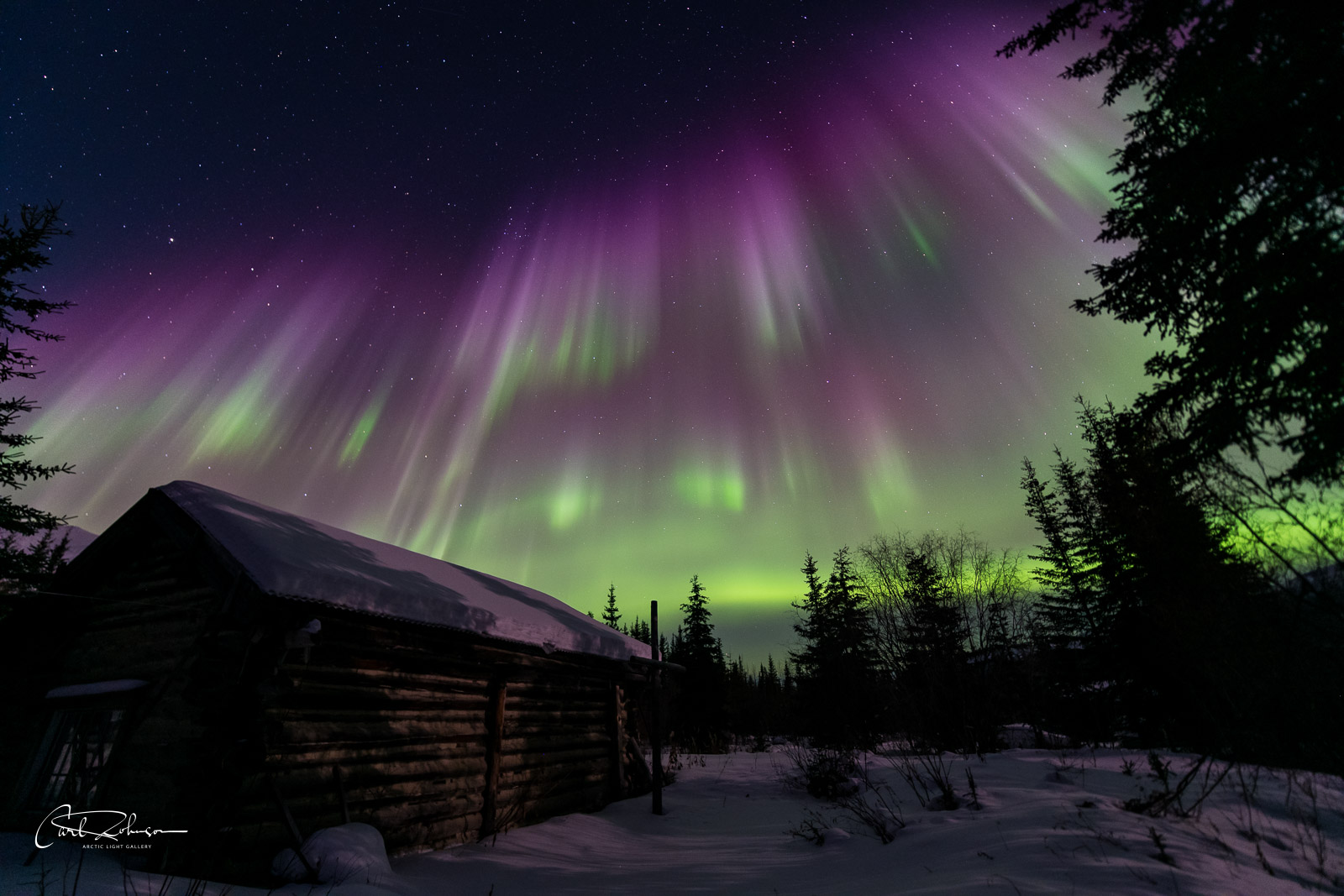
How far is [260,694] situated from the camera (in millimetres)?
7004

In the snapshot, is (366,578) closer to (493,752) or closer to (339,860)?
(339,860)

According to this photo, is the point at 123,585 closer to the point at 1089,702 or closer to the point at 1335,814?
the point at 1335,814

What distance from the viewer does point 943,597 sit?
19.3 metres

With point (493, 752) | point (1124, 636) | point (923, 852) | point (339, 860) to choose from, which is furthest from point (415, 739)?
point (1124, 636)

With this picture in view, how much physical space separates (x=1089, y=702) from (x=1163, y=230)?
20.9 meters

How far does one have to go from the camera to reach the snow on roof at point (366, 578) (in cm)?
755

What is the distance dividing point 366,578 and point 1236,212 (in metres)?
13.0

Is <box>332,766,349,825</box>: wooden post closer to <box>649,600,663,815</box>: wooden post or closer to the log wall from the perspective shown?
the log wall

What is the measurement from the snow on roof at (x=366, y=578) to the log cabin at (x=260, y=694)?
0.14ft

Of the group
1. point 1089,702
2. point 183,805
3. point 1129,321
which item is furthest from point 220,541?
point 1089,702

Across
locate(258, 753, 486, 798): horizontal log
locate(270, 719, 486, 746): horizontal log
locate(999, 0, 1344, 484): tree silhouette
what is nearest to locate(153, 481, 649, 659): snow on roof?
locate(270, 719, 486, 746): horizontal log

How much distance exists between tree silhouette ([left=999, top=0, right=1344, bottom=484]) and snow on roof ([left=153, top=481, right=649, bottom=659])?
10.9 metres

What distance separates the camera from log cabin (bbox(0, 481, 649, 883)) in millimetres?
6961
